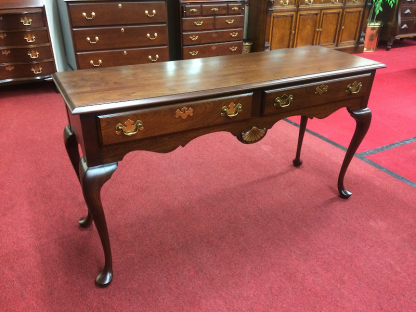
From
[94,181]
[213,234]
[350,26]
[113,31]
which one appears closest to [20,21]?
[113,31]

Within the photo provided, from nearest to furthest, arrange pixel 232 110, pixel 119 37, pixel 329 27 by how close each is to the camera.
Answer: pixel 232 110, pixel 119 37, pixel 329 27

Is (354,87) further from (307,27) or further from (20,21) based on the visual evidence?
(307,27)

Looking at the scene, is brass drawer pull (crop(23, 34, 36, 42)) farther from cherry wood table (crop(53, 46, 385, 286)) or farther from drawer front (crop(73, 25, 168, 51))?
cherry wood table (crop(53, 46, 385, 286))

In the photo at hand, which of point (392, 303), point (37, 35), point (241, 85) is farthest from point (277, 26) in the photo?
point (392, 303)

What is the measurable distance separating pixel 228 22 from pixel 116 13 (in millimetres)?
1310

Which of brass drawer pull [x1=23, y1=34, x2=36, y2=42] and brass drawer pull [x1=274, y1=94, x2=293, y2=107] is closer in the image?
brass drawer pull [x1=274, y1=94, x2=293, y2=107]

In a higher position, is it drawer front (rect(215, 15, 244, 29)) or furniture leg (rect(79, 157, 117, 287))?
drawer front (rect(215, 15, 244, 29))

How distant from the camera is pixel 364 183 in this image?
2.20 metres

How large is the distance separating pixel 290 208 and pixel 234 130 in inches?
29.0

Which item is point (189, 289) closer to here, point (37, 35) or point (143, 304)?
point (143, 304)

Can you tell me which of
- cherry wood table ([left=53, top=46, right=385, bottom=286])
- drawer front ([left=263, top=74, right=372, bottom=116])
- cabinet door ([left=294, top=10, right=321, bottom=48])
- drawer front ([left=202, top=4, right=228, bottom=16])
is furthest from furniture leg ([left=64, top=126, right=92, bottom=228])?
cabinet door ([left=294, top=10, right=321, bottom=48])

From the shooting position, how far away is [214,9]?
3838 mm

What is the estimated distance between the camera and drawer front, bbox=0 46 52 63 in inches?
133

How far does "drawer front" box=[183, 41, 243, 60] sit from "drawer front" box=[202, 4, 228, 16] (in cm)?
35
